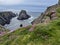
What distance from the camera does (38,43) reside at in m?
22.5

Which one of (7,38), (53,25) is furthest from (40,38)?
(7,38)

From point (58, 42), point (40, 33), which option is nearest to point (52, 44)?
point (58, 42)

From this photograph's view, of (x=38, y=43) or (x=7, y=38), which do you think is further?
(x=7, y=38)

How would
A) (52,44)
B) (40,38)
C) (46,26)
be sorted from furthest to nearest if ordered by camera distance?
(46,26)
(40,38)
(52,44)

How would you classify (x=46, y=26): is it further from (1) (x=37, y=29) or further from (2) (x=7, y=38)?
(2) (x=7, y=38)

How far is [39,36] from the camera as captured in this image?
23.4 metres

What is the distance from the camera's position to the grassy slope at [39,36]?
2262 centimetres

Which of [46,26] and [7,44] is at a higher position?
[46,26]

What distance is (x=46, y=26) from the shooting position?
24.8 meters

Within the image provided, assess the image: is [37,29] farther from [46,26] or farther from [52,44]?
[52,44]

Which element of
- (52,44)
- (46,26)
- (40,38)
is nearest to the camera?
(52,44)

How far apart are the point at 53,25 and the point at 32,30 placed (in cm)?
215

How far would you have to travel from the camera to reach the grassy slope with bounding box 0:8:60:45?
74.2 feet

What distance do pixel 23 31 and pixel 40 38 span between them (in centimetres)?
315
